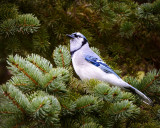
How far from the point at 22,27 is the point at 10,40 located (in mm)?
448

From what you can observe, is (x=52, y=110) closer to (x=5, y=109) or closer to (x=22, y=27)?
(x=5, y=109)

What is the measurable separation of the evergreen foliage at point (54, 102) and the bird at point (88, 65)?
0.65m

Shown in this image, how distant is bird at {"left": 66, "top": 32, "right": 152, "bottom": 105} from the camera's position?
9.18ft

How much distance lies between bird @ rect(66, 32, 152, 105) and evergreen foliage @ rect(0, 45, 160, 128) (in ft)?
2.14

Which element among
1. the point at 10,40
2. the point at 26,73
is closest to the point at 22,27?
the point at 10,40

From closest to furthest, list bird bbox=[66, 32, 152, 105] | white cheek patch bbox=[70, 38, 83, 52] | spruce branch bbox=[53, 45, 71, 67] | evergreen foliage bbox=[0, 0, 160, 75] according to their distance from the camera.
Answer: spruce branch bbox=[53, 45, 71, 67] → bird bbox=[66, 32, 152, 105] → evergreen foliage bbox=[0, 0, 160, 75] → white cheek patch bbox=[70, 38, 83, 52]

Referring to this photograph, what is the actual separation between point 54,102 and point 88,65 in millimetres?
1491

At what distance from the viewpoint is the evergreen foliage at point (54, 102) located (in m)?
1.58

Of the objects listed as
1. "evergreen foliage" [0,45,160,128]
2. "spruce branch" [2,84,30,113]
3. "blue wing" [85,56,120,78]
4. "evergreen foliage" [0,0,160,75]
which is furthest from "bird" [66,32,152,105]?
"spruce branch" [2,84,30,113]

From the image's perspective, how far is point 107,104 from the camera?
204 cm

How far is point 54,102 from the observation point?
62.5 inches

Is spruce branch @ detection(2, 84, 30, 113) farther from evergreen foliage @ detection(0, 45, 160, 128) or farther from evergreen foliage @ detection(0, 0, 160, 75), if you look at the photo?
evergreen foliage @ detection(0, 0, 160, 75)

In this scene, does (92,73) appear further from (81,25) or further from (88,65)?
(81,25)

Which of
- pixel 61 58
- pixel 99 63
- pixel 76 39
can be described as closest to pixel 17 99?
pixel 61 58
